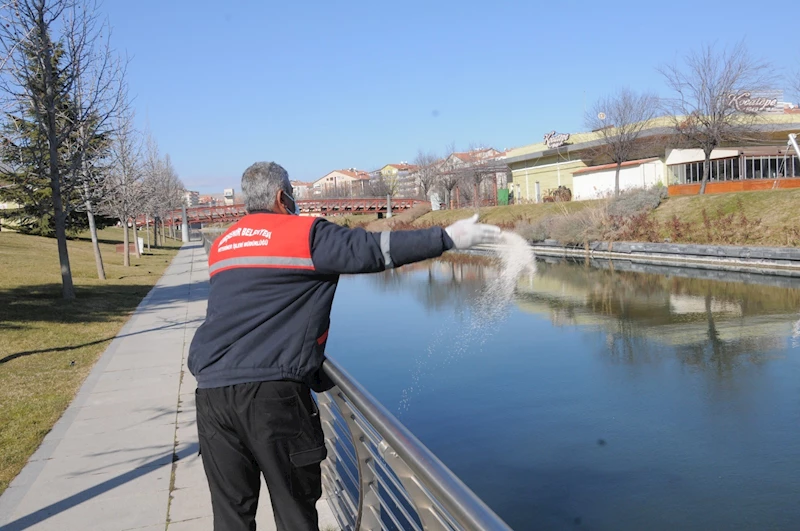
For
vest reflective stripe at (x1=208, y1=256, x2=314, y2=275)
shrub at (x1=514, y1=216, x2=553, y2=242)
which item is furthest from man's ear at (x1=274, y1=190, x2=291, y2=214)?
shrub at (x1=514, y1=216, x2=553, y2=242)

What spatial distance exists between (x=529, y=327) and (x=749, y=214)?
15847 mm

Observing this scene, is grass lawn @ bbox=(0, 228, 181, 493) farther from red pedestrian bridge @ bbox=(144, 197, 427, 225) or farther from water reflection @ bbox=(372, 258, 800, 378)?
red pedestrian bridge @ bbox=(144, 197, 427, 225)

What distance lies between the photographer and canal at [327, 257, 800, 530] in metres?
6.04

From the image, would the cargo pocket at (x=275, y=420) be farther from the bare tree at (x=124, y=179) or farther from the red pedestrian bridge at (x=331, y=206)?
the red pedestrian bridge at (x=331, y=206)

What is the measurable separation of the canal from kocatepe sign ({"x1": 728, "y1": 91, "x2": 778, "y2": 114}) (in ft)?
69.9

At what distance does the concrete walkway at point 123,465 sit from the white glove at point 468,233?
223 centimetres

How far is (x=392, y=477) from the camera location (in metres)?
2.79

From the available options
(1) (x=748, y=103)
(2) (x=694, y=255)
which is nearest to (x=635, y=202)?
(2) (x=694, y=255)

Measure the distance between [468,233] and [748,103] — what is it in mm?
39052

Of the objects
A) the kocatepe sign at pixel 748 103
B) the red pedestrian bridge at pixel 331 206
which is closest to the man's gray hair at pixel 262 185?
the kocatepe sign at pixel 748 103

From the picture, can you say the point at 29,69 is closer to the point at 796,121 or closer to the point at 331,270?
the point at 331,270

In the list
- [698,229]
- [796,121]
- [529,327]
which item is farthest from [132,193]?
[796,121]

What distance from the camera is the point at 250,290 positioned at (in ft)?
8.75

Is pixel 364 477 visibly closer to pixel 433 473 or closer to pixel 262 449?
pixel 262 449
